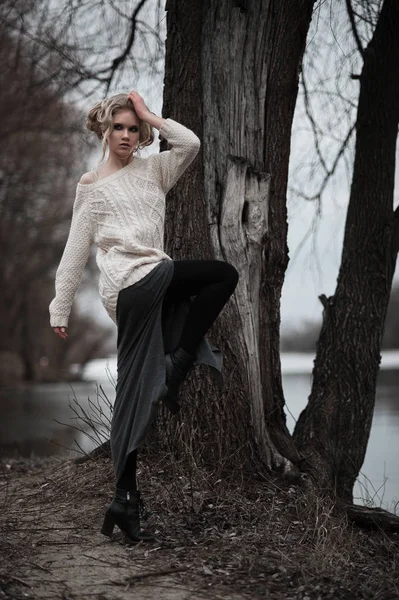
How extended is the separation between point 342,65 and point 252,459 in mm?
4572

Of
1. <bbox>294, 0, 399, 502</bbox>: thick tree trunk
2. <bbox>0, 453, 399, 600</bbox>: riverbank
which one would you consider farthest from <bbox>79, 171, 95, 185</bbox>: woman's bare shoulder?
<bbox>294, 0, 399, 502</bbox>: thick tree trunk

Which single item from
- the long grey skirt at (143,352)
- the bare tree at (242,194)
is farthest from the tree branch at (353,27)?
the long grey skirt at (143,352)

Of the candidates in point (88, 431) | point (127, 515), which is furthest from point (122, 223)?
point (88, 431)

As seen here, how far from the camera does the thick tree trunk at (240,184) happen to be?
6293mm

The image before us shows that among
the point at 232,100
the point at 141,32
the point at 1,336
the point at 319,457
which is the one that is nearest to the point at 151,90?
the point at 141,32

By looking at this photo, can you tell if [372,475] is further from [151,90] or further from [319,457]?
[151,90]

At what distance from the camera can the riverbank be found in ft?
14.6

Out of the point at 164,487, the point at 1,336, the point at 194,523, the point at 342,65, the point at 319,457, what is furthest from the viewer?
the point at 1,336

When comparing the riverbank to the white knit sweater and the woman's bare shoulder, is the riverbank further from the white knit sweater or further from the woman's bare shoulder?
the woman's bare shoulder

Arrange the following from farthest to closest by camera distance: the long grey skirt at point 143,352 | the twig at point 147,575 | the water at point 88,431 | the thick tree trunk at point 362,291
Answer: the water at point 88,431 < the thick tree trunk at point 362,291 < the long grey skirt at point 143,352 < the twig at point 147,575

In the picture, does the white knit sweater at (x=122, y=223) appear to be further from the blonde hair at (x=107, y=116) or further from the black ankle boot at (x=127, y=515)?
the black ankle boot at (x=127, y=515)

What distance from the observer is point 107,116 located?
16.3ft

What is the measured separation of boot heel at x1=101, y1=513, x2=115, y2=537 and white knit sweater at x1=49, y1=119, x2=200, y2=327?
3.69 ft

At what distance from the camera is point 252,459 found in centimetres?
626
